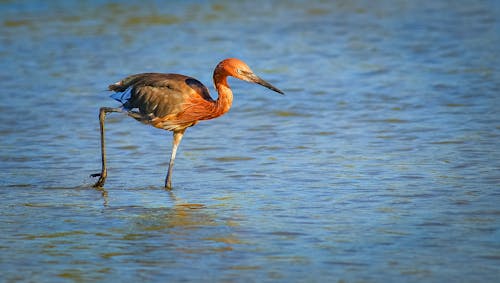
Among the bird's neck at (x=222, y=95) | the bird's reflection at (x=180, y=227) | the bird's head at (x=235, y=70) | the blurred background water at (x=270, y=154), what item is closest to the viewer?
the blurred background water at (x=270, y=154)

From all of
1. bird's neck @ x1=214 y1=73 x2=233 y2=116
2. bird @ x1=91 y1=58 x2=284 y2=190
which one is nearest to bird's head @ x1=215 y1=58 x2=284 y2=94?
bird @ x1=91 y1=58 x2=284 y2=190

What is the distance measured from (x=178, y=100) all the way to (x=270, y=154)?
1.53m

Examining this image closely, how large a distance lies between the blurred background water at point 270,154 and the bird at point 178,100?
54 centimetres

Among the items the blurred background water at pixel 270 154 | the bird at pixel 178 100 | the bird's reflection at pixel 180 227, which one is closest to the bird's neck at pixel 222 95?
the bird at pixel 178 100

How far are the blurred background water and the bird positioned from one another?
0.54 m

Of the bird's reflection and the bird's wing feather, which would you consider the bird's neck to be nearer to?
the bird's wing feather

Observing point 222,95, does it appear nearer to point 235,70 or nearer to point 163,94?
point 235,70

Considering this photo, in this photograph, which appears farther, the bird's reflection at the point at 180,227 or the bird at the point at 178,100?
the bird at the point at 178,100

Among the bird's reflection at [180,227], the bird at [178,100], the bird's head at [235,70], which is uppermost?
the bird's head at [235,70]

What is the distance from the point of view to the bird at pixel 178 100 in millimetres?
8516

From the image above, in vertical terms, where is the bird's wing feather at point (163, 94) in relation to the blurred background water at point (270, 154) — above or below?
above

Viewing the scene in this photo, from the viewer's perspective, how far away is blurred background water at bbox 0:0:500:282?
6.41 metres

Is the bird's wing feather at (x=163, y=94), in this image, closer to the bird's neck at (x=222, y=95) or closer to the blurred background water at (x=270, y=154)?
the bird's neck at (x=222, y=95)

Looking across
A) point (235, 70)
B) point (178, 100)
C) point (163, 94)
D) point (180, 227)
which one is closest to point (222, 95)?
point (235, 70)
